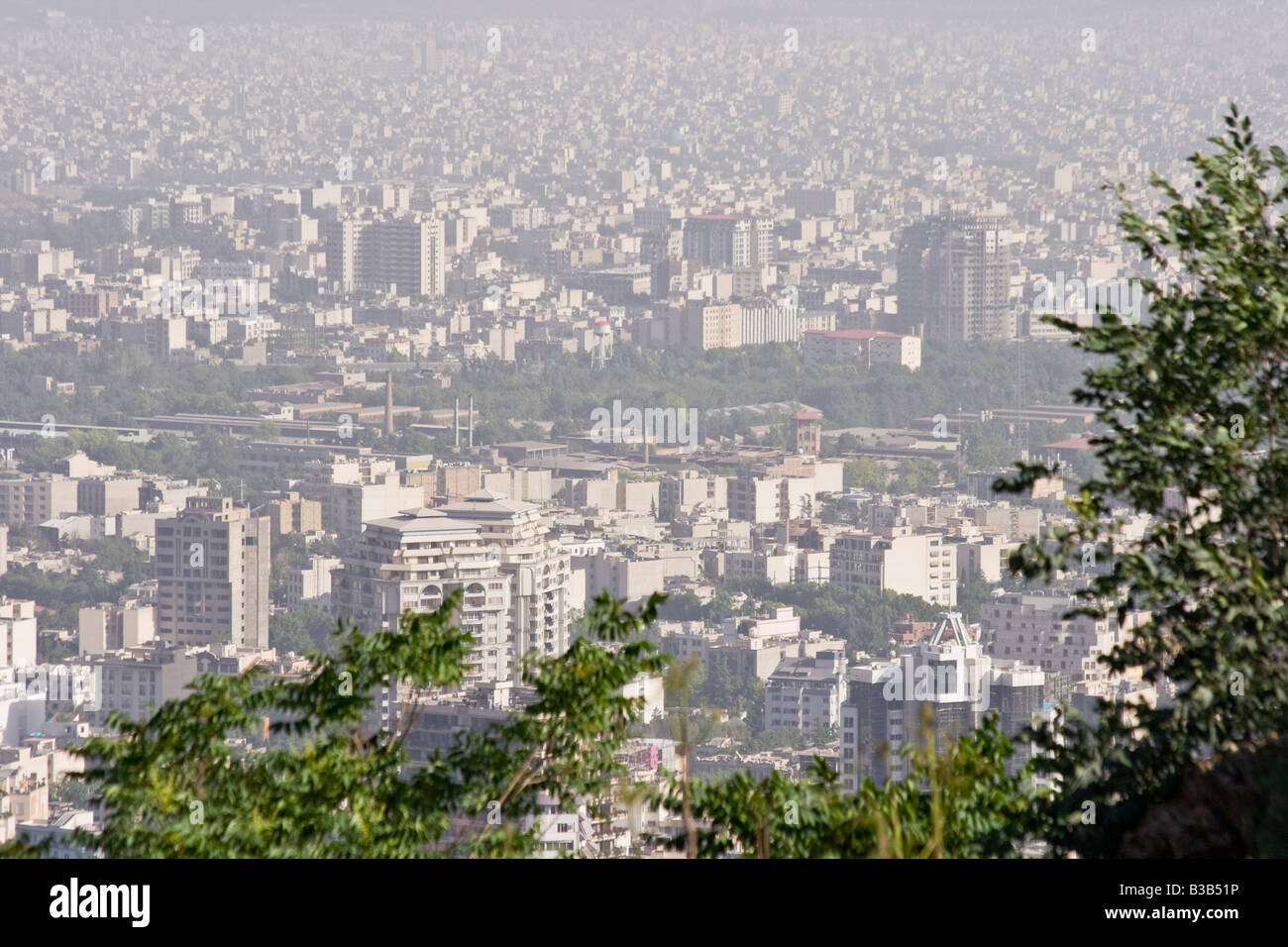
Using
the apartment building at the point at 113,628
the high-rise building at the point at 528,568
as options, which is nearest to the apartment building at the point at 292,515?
the apartment building at the point at 113,628

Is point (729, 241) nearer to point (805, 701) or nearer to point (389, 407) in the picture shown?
point (389, 407)

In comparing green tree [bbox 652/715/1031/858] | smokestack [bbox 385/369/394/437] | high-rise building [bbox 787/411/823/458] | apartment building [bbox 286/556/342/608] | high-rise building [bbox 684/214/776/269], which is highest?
high-rise building [bbox 684/214/776/269]

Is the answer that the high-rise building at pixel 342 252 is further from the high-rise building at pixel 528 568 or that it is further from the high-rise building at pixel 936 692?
the high-rise building at pixel 936 692

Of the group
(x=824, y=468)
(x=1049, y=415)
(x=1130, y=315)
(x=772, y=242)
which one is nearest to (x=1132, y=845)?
(x=1130, y=315)

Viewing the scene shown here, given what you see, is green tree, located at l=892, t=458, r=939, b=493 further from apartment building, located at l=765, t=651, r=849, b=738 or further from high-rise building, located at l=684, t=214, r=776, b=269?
high-rise building, located at l=684, t=214, r=776, b=269

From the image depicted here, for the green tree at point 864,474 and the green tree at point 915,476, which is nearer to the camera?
the green tree at point 915,476

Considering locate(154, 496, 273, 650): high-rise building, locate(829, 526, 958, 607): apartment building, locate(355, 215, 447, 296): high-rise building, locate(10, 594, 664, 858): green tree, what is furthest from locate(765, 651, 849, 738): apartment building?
locate(355, 215, 447, 296): high-rise building
